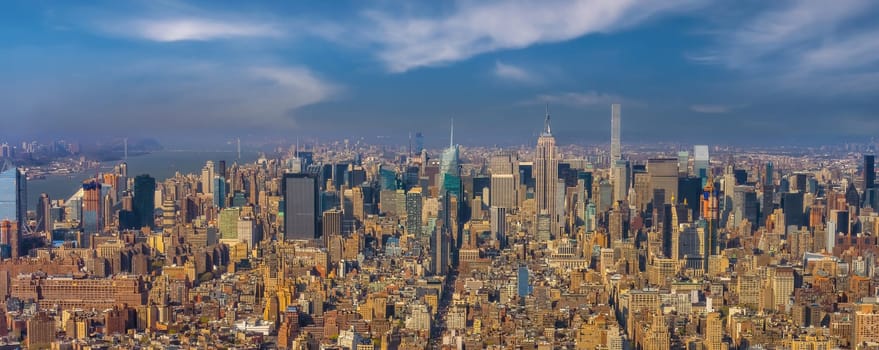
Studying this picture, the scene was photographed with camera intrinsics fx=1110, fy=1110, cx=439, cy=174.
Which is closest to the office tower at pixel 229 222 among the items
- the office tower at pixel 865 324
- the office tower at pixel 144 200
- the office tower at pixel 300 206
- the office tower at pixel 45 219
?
the office tower at pixel 300 206

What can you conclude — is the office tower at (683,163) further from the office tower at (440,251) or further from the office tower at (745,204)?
the office tower at (440,251)

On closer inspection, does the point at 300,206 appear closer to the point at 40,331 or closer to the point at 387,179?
the point at 387,179

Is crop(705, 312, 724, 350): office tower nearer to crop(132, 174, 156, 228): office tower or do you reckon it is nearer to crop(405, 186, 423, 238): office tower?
crop(405, 186, 423, 238): office tower

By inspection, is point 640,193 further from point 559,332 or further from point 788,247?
point 559,332

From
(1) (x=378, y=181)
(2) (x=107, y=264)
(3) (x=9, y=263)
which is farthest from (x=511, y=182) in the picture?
(3) (x=9, y=263)

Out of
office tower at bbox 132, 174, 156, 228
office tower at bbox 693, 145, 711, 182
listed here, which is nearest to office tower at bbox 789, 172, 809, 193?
office tower at bbox 693, 145, 711, 182

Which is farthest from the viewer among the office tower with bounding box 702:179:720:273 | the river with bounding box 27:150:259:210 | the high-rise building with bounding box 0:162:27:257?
the office tower with bounding box 702:179:720:273

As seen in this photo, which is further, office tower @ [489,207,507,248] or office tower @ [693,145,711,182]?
office tower @ [489,207,507,248]
